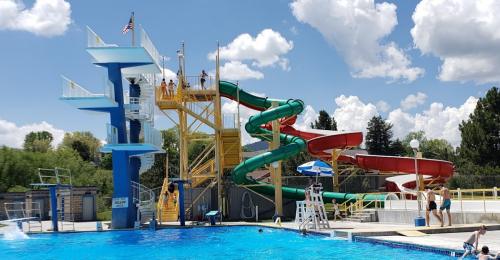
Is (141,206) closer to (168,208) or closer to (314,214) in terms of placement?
(168,208)

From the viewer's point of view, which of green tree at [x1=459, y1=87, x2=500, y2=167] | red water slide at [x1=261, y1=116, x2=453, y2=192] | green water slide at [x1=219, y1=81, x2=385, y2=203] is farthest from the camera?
green tree at [x1=459, y1=87, x2=500, y2=167]

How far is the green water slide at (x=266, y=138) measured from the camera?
2747 cm

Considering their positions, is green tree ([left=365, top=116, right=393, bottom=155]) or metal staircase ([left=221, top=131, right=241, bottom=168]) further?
green tree ([left=365, top=116, right=393, bottom=155])

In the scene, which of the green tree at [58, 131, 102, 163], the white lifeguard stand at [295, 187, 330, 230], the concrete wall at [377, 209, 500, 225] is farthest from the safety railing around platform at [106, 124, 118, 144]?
the green tree at [58, 131, 102, 163]

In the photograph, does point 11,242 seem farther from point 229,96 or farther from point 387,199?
point 387,199

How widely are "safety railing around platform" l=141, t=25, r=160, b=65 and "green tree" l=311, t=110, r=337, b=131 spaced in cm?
4116

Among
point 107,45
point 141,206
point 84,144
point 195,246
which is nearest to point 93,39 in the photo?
point 107,45

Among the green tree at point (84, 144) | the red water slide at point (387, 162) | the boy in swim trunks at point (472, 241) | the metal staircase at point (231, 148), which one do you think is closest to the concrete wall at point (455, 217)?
the red water slide at point (387, 162)

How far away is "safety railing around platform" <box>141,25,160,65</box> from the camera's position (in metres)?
24.0

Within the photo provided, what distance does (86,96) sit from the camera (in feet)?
76.4

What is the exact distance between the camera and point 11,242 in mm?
20047

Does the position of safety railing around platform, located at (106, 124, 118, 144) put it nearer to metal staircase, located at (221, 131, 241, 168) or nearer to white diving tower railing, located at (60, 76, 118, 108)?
white diving tower railing, located at (60, 76, 118, 108)

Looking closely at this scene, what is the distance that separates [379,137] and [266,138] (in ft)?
144

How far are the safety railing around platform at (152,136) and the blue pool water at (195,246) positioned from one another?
4.59 m
